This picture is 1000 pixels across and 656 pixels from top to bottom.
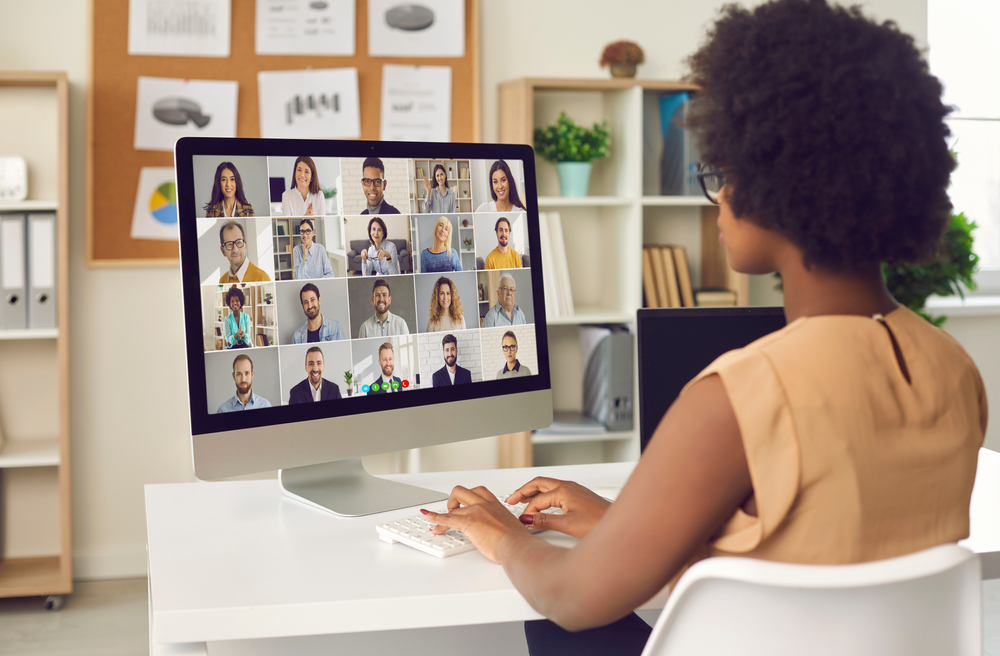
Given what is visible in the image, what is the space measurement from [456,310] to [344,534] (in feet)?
1.30

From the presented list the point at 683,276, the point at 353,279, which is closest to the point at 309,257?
the point at 353,279

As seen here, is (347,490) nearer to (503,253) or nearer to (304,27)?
(503,253)

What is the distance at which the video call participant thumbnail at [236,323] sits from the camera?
44.6 inches

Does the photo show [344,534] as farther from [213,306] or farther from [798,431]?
[798,431]

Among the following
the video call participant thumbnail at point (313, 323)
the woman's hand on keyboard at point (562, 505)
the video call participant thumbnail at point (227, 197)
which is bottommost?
the woman's hand on keyboard at point (562, 505)

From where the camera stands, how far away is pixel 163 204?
274cm

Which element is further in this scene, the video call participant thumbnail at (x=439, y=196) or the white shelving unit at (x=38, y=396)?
the white shelving unit at (x=38, y=396)

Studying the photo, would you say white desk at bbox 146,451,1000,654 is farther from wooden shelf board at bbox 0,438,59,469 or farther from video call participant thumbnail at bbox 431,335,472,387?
wooden shelf board at bbox 0,438,59,469

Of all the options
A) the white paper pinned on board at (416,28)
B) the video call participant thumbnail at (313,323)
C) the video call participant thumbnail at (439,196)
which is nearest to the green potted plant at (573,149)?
the white paper pinned on board at (416,28)

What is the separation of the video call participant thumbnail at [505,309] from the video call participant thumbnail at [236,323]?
380mm

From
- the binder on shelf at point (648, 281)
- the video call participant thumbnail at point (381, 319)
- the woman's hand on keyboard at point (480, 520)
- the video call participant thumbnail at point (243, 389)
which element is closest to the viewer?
the woman's hand on keyboard at point (480, 520)

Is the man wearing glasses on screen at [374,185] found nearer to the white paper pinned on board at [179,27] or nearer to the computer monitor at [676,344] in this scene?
the computer monitor at [676,344]

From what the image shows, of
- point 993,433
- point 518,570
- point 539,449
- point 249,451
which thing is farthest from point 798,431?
point 993,433

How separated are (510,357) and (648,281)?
1.61 meters
